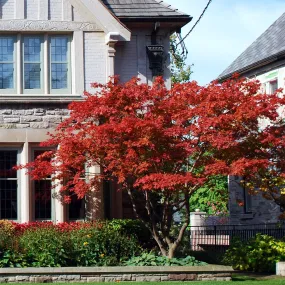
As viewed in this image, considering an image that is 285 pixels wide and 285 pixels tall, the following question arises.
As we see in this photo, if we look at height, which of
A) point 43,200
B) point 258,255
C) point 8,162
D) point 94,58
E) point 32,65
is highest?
point 94,58

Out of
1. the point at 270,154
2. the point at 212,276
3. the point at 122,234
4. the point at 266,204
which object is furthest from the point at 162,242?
the point at 266,204

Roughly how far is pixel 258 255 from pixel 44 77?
7.33 m

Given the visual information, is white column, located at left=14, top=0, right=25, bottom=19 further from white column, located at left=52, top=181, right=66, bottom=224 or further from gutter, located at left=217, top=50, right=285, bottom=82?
gutter, located at left=217, top=50, right=285, bottom=82

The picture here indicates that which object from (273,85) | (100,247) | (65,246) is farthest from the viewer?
(273,85)

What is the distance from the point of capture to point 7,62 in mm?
19844

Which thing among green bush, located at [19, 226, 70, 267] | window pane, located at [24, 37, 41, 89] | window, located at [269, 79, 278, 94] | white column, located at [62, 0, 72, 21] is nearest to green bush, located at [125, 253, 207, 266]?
green bush, located at [19, 226, 70, 267]

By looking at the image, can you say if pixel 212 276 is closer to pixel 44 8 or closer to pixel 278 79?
pixel 44 8

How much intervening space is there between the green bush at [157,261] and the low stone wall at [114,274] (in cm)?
53

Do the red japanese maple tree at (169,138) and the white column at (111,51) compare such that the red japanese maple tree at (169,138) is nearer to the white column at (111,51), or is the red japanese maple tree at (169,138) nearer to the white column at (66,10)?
the white column at (111,51)

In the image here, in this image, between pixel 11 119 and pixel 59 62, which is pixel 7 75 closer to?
pixel 11 119

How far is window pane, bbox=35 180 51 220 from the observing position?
19594mm

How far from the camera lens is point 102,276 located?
1636 cm

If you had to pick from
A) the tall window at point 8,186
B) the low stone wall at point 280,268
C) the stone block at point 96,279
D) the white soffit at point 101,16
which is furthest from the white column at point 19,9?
the low stone wall at point 280,268

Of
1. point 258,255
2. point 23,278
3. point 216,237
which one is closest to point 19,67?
point 23,278
